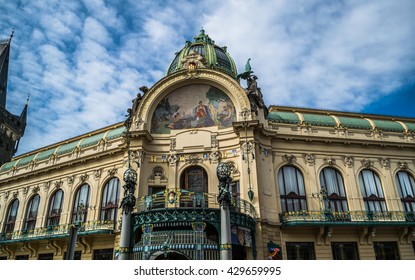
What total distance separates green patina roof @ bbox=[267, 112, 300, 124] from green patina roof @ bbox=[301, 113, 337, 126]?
0.92 meters

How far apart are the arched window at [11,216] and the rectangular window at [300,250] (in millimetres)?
26203

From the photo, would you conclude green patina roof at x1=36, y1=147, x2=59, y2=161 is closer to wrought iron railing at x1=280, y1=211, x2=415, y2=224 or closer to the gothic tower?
the gothic tower

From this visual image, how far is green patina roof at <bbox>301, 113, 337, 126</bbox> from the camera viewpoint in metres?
25.8

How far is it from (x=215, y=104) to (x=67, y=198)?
50.1ft

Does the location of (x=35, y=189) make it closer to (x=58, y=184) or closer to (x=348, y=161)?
(x=58, y=184)

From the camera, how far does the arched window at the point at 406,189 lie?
77.9 ft

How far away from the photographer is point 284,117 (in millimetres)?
25984

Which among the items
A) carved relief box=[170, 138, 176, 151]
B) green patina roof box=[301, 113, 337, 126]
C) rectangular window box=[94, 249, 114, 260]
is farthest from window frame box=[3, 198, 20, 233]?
green patina roof box=[301, 113, 337, 126]

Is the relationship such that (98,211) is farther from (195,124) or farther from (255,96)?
(255,96)

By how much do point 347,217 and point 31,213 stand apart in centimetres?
2769

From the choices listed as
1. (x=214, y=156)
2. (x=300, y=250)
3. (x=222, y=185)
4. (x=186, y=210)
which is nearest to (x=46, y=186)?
(x=214, y=156)

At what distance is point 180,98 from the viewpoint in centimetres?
2570

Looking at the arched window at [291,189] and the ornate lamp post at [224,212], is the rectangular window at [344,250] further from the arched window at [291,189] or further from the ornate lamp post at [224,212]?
the ornate lamp post at [224,212]
